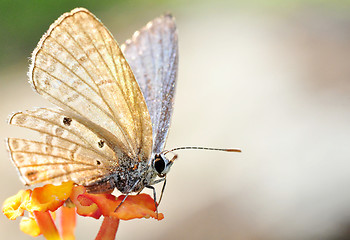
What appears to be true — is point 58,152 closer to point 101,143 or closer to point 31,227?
point 101,143

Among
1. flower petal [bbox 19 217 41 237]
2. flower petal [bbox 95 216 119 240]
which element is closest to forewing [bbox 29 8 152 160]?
flower petal [bbox 95 216 119 240]

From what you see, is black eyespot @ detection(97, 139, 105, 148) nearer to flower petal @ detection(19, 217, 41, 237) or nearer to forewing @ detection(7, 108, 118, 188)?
forewing @ detection(7, 108, 118, 188)

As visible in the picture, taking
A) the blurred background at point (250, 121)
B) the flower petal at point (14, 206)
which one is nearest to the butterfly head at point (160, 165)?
the flower petal at point (14, 206)

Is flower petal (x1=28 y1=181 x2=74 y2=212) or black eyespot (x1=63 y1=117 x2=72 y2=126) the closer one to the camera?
flower petal (x1=28 y1=181 x2=74 y2=212)

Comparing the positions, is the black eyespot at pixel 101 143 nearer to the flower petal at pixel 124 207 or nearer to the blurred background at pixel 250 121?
the flower petal at pixel 124 207

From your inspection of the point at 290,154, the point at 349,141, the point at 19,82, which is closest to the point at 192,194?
the point at 290,154

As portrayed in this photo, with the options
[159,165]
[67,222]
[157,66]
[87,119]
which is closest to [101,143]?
[87,119]
